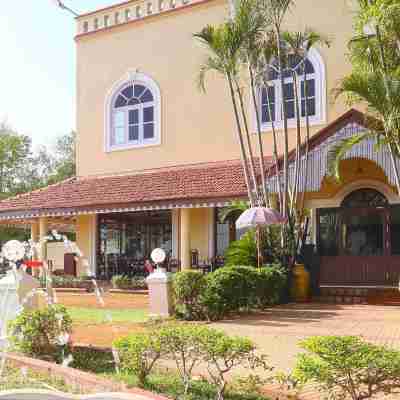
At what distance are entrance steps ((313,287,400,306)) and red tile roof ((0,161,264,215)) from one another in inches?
138

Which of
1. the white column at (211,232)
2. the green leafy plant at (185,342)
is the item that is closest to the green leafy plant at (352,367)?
the green leafy plant at (185,342)

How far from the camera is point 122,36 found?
22.0m

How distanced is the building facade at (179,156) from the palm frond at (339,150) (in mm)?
288

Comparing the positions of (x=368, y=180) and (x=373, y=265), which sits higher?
(x=368, y=180)

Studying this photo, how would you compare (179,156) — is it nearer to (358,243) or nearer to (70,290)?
(70,290)

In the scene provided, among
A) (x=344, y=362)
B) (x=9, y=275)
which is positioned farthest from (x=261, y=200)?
(x=344, y=362)

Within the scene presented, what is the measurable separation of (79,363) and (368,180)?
38.4ft

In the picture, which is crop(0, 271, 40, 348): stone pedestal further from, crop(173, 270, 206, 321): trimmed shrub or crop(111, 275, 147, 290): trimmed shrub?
crop(111, 275, 147, 290): trimmed shrub

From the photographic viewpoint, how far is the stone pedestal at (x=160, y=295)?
11930 mm

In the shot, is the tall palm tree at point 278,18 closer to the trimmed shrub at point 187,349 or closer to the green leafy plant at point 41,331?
the green leafy plant at point 41,331

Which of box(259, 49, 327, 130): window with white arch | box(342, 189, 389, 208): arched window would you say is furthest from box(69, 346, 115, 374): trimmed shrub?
box(259, 49, 327, 130): window with white arch

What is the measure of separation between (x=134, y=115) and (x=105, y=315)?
34.3 ft

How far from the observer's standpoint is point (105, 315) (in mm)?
12617

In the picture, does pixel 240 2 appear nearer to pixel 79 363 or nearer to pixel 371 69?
pixel 371 69
